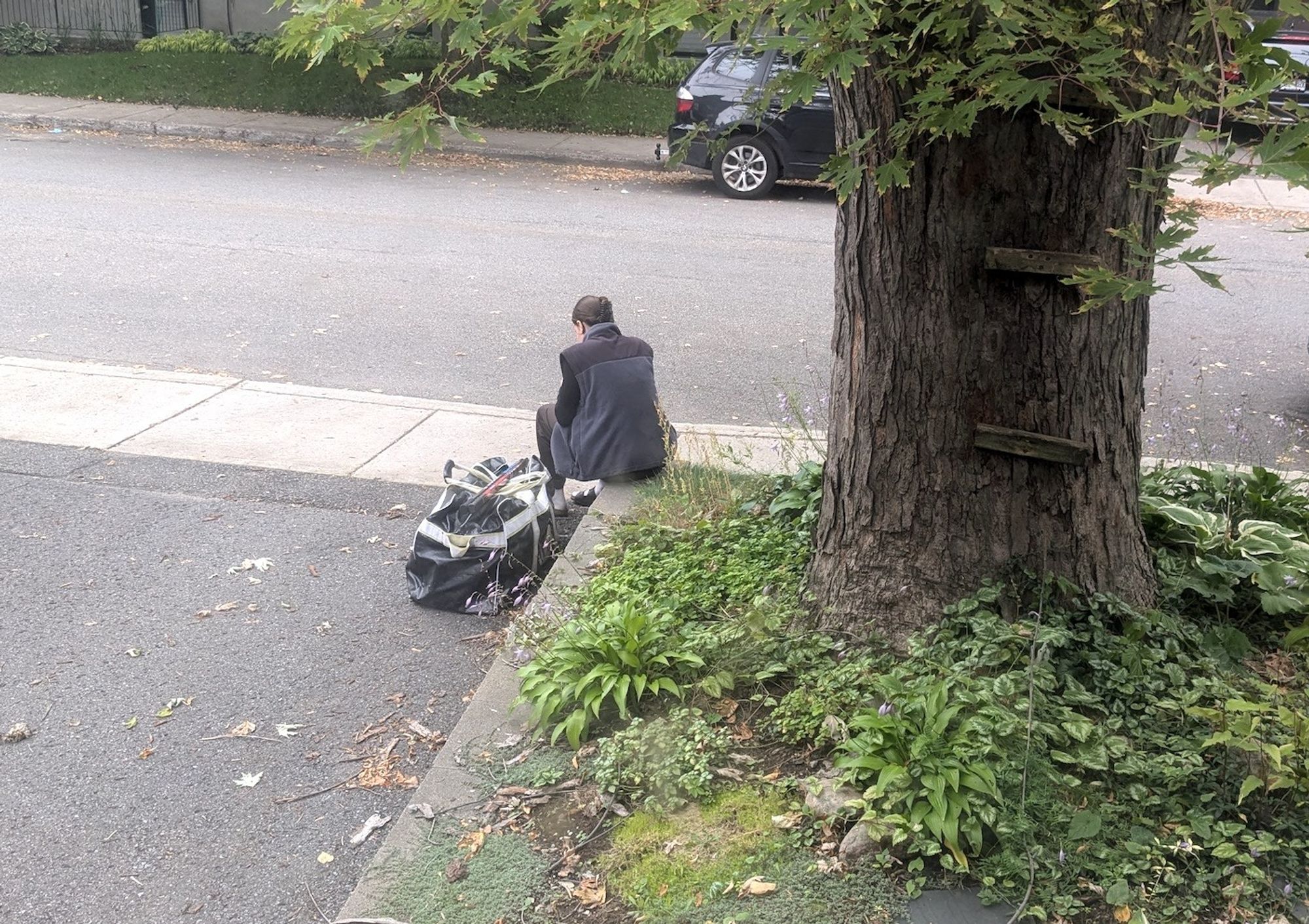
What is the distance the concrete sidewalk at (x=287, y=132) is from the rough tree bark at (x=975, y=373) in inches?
506

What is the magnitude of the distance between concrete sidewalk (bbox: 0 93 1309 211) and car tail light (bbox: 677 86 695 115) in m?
1.85

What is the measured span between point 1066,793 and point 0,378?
672 centimetres

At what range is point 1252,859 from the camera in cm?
278

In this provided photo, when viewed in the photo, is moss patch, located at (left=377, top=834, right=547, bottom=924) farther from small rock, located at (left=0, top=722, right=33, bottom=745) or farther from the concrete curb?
small rock, located at (left=0, top=722, right=33, bottom=745)

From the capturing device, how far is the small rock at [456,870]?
120 inches

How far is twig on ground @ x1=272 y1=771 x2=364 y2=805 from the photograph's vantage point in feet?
11.9

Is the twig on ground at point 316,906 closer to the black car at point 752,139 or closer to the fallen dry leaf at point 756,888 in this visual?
the fallen dry leaf at point 756,888

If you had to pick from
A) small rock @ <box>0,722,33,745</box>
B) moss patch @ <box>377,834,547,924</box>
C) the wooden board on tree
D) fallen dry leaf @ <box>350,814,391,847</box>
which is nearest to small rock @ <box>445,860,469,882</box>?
moss patch @ <box>377,834,547,924</box>

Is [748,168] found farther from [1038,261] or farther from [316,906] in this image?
[316,906]

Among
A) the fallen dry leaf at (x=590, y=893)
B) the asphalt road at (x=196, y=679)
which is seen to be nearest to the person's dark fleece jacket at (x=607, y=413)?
the asphalt road at (x=196, y=679)

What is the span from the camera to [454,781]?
3.41 meters

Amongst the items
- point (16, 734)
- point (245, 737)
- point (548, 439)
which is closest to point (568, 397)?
point (548, 439)

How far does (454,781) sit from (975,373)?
6.32ft

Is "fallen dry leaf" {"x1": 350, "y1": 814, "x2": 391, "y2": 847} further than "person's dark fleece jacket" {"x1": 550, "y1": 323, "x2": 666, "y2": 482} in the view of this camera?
No
